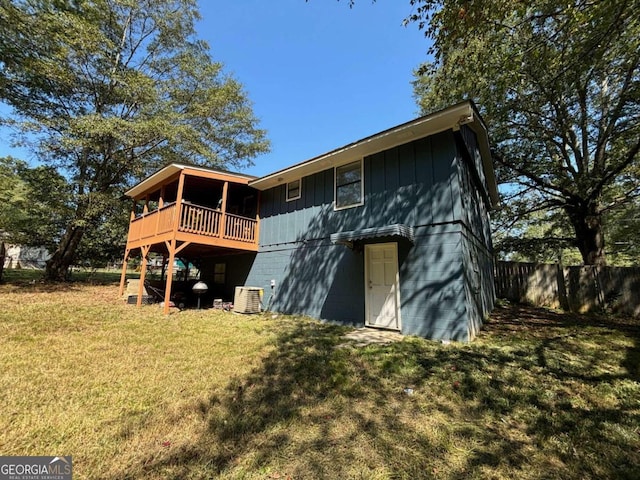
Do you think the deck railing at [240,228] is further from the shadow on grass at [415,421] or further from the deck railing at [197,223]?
the shadow on grass at [415,421]

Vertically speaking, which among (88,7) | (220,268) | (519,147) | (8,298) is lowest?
(8,298)

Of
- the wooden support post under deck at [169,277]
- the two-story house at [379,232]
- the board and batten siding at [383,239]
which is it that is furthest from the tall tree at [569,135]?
the wooden support post under deck at [169,277]

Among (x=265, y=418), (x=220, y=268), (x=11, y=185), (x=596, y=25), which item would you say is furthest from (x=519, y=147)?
(x=11, y=185)

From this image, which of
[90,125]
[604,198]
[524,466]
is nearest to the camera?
[524,466]

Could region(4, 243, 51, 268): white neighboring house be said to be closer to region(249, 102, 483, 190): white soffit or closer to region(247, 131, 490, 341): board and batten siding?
region(247, 131, 490, 341): board and batten siding

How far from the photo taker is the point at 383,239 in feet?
22.9

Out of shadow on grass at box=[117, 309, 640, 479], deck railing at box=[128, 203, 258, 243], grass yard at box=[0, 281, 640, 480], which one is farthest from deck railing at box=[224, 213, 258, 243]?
shadow on grass at box=[117, 309, 640, 479]

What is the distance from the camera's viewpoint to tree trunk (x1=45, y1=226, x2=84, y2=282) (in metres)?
13.6

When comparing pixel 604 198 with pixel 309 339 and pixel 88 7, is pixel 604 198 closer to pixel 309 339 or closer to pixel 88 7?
pixel 309 339

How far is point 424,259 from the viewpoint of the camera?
632cm

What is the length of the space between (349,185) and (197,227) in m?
4.81

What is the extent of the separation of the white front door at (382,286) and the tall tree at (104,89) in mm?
11258

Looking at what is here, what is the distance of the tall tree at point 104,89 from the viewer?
38.2 ft

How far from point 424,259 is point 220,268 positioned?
880 centimetres
